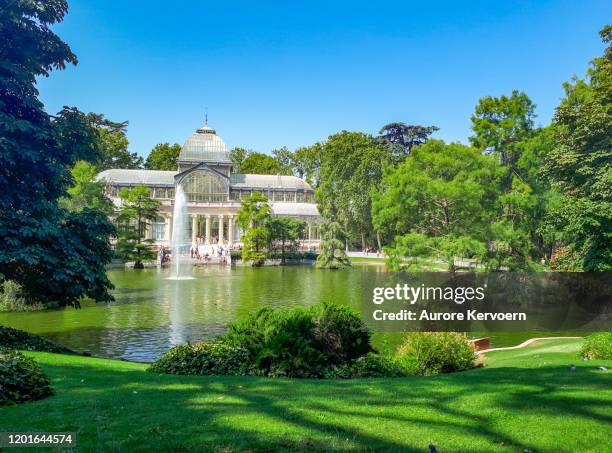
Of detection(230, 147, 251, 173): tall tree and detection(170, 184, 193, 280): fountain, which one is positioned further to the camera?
detection(230, 147, 251, 173): tall tree

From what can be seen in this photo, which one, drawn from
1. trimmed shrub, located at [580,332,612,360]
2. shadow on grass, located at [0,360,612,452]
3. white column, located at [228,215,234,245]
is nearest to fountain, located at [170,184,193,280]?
white column, located at [228,215,234,245]

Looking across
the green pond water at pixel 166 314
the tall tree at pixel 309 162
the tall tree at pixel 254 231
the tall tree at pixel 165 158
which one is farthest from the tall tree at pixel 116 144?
the green pond water at pixel 166 314

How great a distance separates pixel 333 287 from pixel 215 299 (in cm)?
801

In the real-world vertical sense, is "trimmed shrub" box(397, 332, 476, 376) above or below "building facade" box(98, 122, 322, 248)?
below

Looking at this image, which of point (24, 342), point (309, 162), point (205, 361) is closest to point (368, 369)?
point (205, 361)

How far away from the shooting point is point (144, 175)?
230 ft

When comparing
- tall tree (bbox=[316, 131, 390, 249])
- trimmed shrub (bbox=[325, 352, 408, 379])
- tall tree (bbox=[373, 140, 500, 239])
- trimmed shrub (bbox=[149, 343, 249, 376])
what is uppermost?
tall tree (bbox=[316, 131, 390, 249])

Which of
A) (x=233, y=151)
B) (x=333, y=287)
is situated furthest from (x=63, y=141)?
(x=233, y=151)

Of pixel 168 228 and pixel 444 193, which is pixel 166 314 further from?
pixel 168 228

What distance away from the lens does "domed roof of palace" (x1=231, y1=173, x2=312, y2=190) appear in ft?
237

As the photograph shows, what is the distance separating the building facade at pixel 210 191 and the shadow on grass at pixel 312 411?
57051 mm

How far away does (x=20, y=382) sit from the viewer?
19.7 feet

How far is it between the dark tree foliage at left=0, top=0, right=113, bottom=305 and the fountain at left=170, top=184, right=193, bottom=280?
2063 cm

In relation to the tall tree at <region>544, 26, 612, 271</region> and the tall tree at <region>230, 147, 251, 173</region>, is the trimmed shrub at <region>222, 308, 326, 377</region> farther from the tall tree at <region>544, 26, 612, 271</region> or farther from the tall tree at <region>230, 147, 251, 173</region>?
the tall tree at <region>230, 147, 251, 173</region>
